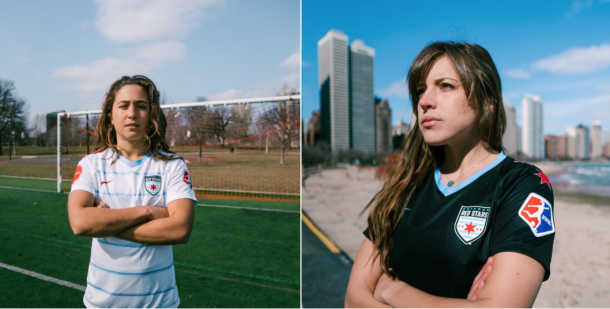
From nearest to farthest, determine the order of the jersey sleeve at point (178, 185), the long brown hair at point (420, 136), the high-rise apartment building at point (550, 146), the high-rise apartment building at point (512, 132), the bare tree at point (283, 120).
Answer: the long brown hair at point (420, 136) → the jersey sleeve at point (178, 185) → the bare tree at point (283, 120) → the high-rise apartment building at point (512, 132) → the high-rise apartment building at point (550, 146)

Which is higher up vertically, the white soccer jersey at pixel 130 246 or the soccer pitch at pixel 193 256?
the white soccer jersey at pixel 130 246

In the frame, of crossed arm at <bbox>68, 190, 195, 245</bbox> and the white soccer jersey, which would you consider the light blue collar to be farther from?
crossed arm at <bbox>68, 190, 195, 245</bbox>

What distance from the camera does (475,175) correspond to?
3.61 feet

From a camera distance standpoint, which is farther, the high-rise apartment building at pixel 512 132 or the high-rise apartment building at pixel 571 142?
the high-rise apartment building at pixel 571 142

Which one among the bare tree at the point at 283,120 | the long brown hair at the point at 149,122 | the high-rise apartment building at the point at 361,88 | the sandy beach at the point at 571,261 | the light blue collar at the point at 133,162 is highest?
the high-rise apartment building at the point at 361,88

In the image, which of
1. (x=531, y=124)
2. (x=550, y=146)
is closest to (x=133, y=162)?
(x=531, y=124)

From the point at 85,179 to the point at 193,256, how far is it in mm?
2744

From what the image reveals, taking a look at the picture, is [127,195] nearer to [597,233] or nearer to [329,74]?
[597,233]

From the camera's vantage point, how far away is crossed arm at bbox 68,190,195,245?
1.35m

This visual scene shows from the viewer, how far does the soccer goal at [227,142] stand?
511 centimetres

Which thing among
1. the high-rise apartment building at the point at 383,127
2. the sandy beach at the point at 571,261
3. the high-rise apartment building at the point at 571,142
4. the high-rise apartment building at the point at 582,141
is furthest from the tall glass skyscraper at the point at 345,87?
the sandy beach at the point at 571,261

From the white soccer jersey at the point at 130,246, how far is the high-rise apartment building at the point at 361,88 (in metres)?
56.1

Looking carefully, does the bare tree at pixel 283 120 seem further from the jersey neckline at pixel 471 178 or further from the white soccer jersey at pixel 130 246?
Answer: the jersey neckline at pixel 471 178

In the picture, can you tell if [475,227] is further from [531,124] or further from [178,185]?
[531,124]
